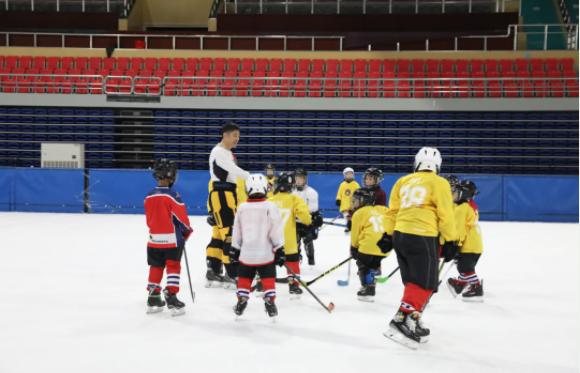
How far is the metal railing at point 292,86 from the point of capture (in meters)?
21.3

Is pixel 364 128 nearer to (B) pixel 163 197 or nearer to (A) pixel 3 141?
(A) pixel 3 141

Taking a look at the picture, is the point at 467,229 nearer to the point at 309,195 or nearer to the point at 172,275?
the point at 309,195

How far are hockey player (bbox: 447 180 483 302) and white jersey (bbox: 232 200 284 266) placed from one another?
2.41 m

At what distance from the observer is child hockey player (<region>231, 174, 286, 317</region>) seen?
19.7 feet

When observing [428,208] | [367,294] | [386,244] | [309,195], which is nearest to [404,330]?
[386,244]

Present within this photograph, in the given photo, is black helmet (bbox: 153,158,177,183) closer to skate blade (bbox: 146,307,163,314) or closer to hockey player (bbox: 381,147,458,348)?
skate blade (bbox: 146,307,163,314)

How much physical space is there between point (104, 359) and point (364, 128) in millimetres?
17399

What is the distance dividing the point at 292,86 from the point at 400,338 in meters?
17.3

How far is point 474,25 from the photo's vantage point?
992 inches

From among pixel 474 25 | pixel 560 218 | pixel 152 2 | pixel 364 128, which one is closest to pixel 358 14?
pixel 474 25

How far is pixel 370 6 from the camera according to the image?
87.6ft

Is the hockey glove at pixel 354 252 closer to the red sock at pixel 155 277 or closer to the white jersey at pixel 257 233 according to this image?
the white jersey at pixel 257 233

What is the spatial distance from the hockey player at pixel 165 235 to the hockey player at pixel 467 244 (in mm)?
3223

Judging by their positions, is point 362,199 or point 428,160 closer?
point 428,160
